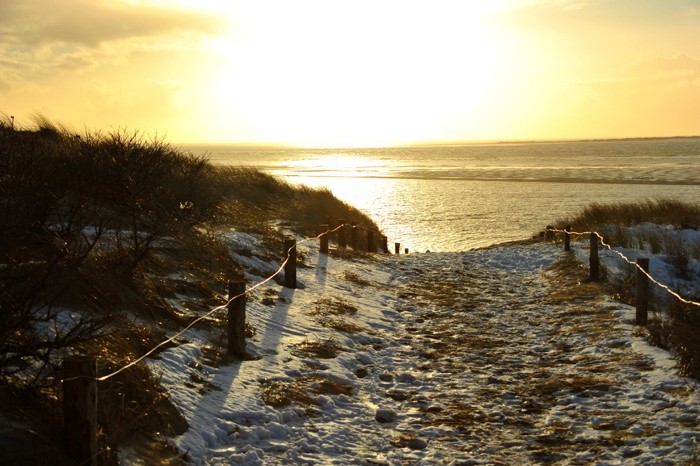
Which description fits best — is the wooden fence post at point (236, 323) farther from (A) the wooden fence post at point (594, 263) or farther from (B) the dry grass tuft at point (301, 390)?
(A) the wooden fence post at point (594, 263)

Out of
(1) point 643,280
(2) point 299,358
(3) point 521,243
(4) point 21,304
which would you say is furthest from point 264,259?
(3) point 521,243

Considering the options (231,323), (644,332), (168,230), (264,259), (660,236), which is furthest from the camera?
(660,236)

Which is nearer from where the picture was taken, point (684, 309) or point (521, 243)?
point (684, 309)

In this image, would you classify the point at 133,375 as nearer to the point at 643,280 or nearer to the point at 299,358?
the point at 299,358

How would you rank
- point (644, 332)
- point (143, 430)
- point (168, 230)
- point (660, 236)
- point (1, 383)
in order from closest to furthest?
point (1, 383), point (143, 430), point (644, 332), point (168, 230), point (660, 236)

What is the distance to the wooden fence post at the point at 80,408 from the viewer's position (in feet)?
15.0

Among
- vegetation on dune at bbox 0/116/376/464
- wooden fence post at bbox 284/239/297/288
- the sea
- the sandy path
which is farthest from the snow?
the sea

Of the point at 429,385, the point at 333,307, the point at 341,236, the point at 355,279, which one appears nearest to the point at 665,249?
the point at 341,236

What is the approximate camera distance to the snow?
6.54 meters

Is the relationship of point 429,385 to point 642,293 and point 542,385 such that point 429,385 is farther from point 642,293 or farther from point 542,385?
point 642,293

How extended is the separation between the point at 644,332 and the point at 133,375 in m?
7.91

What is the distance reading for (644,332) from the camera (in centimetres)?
1055

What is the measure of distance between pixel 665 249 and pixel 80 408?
757 inches

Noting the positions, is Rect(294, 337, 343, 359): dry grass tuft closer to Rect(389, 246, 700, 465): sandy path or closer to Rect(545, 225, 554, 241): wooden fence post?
Rect(389, 246, 700, 465): sandy path
